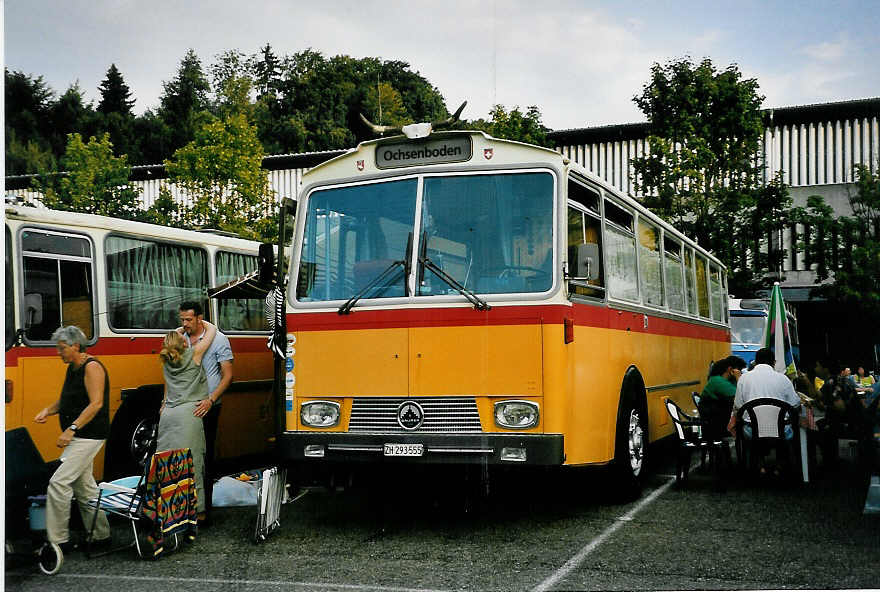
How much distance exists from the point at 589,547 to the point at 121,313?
562 centimetres

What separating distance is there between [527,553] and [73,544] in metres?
3.76

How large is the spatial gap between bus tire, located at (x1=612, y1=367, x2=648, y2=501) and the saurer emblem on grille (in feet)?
6.68

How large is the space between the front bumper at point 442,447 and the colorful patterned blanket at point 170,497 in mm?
917

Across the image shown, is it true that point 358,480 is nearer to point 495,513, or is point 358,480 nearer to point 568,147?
point 495,513

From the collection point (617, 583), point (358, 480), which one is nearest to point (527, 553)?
point (617, 583)

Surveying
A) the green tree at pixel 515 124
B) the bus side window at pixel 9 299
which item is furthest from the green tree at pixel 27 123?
the green tree at pixel 515 124

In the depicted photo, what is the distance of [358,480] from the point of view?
7930 millimetres

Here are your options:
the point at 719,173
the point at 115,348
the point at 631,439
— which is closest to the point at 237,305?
the point at 115,348

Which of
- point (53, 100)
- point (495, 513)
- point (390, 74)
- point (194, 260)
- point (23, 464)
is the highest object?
point (390, 74)

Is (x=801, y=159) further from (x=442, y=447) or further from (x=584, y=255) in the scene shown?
(x=442, y=447)

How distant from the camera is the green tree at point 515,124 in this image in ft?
79.8

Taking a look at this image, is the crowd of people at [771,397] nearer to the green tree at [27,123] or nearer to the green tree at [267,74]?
the green tree at [27,123]

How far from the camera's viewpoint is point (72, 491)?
7.36 meters

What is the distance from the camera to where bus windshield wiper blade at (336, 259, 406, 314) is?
7891 mm
